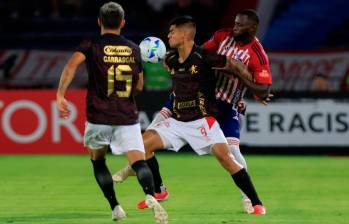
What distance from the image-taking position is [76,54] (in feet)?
31.0

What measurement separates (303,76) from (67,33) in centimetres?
580

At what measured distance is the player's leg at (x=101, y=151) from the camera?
962 centimetres

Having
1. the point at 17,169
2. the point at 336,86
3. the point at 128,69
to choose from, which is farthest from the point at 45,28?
the point at 128,69

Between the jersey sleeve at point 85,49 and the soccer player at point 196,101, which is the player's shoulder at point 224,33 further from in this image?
the jersey sleeve at point 85,49

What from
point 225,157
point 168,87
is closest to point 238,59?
point 225,157

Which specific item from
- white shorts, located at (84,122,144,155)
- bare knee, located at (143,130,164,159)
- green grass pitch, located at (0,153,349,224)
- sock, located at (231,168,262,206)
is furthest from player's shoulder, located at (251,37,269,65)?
white shorts, located at (84,122,144,155)

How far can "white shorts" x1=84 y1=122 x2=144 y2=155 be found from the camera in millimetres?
9586

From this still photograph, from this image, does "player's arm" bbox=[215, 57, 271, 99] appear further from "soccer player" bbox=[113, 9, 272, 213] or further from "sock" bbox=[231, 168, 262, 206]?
"sock" bbox=[231, 168, 262, 206]

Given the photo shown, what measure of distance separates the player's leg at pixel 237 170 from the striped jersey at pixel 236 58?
895 mm

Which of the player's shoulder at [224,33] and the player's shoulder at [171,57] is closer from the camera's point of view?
the player's shoulder at [171,57]

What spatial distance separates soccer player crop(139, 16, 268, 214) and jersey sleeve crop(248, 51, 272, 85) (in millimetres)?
277

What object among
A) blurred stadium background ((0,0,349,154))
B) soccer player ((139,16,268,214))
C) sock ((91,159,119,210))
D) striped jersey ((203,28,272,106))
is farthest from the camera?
blurred stadium background ((0,0,349,154))

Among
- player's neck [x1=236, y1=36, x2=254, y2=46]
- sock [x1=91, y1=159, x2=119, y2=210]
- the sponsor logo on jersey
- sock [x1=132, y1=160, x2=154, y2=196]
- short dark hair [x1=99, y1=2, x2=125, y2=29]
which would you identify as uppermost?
short dark hair [x1=99, y1=2, x2=125, y2=29]

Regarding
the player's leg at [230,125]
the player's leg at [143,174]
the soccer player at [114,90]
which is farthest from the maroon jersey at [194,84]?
the player's leg at [143,174]
